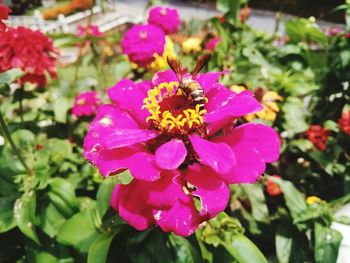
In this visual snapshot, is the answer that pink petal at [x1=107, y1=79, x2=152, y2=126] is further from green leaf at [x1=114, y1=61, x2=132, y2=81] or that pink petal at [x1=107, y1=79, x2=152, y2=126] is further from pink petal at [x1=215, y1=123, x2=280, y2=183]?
green leaf at [x1=114, y1=61, x2=132, y2=81]

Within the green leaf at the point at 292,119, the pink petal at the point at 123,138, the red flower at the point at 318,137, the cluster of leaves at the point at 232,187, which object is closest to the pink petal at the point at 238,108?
the pink petal at the point at 123,138

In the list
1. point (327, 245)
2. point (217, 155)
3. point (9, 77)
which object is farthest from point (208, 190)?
point (9, 77)

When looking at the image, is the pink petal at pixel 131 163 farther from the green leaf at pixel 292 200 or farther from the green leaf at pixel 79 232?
the green leaf at pixel 292 200

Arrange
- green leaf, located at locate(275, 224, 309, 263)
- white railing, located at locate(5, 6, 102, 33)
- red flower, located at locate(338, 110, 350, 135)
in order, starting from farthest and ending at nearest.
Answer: white railing, located at locate(5, 6, 102, 33) < red flower, located at locate(338, 110, 350, 135) < green leaf, located at locate(275, 224, 309, 263)

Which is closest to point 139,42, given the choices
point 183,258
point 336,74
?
point 336,74

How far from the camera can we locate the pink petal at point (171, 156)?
0.57 metres

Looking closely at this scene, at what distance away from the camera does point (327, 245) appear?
936mm

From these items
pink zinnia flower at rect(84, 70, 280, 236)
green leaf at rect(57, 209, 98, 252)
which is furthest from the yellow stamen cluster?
green leaf at rect(57, 209, 98, 252)

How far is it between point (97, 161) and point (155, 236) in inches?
11.7

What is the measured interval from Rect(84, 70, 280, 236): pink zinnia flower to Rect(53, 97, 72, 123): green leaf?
0.87m

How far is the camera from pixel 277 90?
1.36 meters

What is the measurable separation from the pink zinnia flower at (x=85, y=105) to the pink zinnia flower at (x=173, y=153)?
832mm

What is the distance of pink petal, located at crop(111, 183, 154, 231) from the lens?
0.61 metres

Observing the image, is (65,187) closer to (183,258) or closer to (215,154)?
(183,258)
